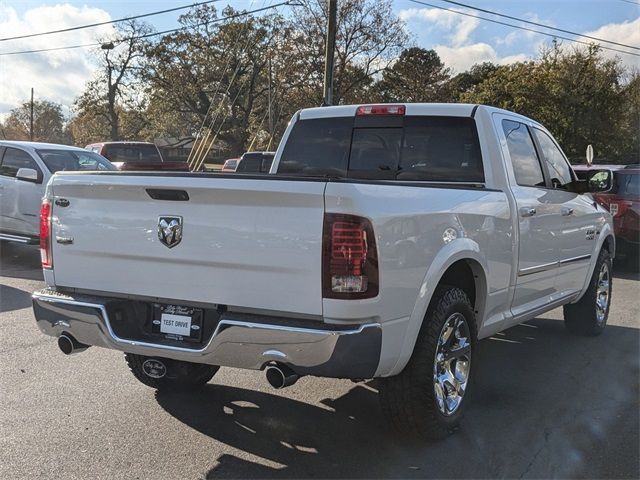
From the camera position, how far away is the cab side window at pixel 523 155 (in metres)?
4.71

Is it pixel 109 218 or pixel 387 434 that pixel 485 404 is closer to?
pixel 387 434

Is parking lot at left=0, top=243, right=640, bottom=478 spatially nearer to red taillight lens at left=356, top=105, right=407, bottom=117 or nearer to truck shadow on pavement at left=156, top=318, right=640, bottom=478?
truck shadow on pavement at left=156, top=318, right=640, bottom=478

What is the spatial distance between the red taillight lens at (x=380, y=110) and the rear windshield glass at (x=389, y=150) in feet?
0.26

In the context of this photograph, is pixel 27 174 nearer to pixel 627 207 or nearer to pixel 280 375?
pixel 280 375

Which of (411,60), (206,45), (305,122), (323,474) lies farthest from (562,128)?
(323,474)

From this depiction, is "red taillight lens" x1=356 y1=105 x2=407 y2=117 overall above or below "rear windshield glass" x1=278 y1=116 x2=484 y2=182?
above

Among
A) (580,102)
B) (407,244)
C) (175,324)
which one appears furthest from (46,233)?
(580,102)

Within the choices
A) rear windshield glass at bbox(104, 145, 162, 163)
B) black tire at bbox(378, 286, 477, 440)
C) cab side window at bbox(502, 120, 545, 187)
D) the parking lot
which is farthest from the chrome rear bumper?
rear windshield glass at bbox(104, 145, 162, 163)

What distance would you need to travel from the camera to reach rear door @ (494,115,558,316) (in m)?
4.54

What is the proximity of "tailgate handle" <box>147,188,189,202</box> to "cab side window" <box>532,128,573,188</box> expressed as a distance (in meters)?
3.27

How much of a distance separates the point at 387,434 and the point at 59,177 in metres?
2.50

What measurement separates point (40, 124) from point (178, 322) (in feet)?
321

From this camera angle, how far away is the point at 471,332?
3947 millimetres

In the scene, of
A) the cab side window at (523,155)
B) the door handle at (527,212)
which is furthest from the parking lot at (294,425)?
the cab side window at (523,155)
